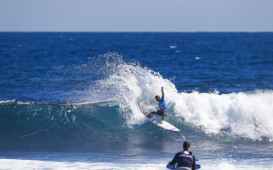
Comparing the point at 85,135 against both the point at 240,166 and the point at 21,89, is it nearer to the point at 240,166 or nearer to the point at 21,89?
the point at 240,166

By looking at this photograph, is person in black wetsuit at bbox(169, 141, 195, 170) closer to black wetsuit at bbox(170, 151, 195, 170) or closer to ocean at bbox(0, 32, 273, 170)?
black wetsuit at bbox(170, 151, 195, 170)

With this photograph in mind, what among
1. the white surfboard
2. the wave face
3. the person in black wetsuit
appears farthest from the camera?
the white surfboard

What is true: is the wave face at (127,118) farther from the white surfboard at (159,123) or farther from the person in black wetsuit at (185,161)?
the person in black wetsuit at (185,161)

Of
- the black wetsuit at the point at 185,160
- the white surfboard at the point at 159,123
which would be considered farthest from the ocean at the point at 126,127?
the black wetsuit at the point at 185,160

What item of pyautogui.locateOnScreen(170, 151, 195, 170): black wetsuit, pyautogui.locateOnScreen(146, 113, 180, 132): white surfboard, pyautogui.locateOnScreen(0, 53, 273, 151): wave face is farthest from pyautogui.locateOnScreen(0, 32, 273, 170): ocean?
pyautogui.locateOnScreen(170, 151, 195, 170): black wetsuit

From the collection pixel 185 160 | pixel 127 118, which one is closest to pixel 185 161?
pixel 185 160

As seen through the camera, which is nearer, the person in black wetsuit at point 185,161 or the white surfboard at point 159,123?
the person in black wetsuit at point 185,161

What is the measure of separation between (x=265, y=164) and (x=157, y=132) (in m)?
5.48

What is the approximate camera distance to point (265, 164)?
39.3 ft

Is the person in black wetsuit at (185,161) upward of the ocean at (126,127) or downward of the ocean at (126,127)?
downward

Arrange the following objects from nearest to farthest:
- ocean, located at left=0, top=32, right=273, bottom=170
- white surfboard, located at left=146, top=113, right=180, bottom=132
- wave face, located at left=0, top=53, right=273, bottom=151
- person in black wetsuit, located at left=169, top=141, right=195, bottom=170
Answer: person in black wetsuit, located at left=169, top=141, right=195, bottom=170 < ocean, located at left=0, top=32, right=273, bottom=170 < wave face, located at left=0, top=53, right=273, bottom=151 < white surfboard, located at left=146, top=113, right=180, bottom=132

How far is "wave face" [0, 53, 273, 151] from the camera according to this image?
15.7m

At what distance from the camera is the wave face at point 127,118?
617 inches

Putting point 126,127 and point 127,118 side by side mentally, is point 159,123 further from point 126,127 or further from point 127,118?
point 127,118
